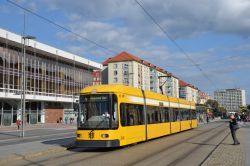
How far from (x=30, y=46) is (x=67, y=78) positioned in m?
18.9

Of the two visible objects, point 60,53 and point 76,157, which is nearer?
point 76,157

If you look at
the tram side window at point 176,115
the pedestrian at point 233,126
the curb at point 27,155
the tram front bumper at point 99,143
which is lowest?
the curb at point 27,155

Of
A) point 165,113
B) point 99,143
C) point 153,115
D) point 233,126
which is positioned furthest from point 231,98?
point 99,143

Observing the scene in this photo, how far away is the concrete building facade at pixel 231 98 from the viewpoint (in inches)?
6683

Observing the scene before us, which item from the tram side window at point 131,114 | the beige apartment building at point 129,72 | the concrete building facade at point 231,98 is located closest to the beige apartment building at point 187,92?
the concrete building facade at point 231,98

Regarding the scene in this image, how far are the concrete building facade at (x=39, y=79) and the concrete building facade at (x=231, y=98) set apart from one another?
96380 mm

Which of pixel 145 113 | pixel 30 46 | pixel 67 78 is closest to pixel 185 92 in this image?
pixel 67 78

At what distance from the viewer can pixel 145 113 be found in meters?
22.1

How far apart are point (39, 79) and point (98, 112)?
53.2m

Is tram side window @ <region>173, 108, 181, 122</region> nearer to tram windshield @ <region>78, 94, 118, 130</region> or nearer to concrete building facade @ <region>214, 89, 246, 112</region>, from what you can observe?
tram windshield @ <region>78, 94, 118, 130</region>

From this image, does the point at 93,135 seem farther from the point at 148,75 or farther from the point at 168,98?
the point at 148,75

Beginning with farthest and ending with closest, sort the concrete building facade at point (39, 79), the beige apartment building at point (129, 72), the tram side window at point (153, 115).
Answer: the beige apartment building at point (129, 72) < the concrete building facade at point (39, 79) < the tram side window at point (153, 115)

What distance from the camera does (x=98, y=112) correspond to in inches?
701

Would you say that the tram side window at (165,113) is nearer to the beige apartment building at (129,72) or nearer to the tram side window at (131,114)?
the tram side window at (131,114)
